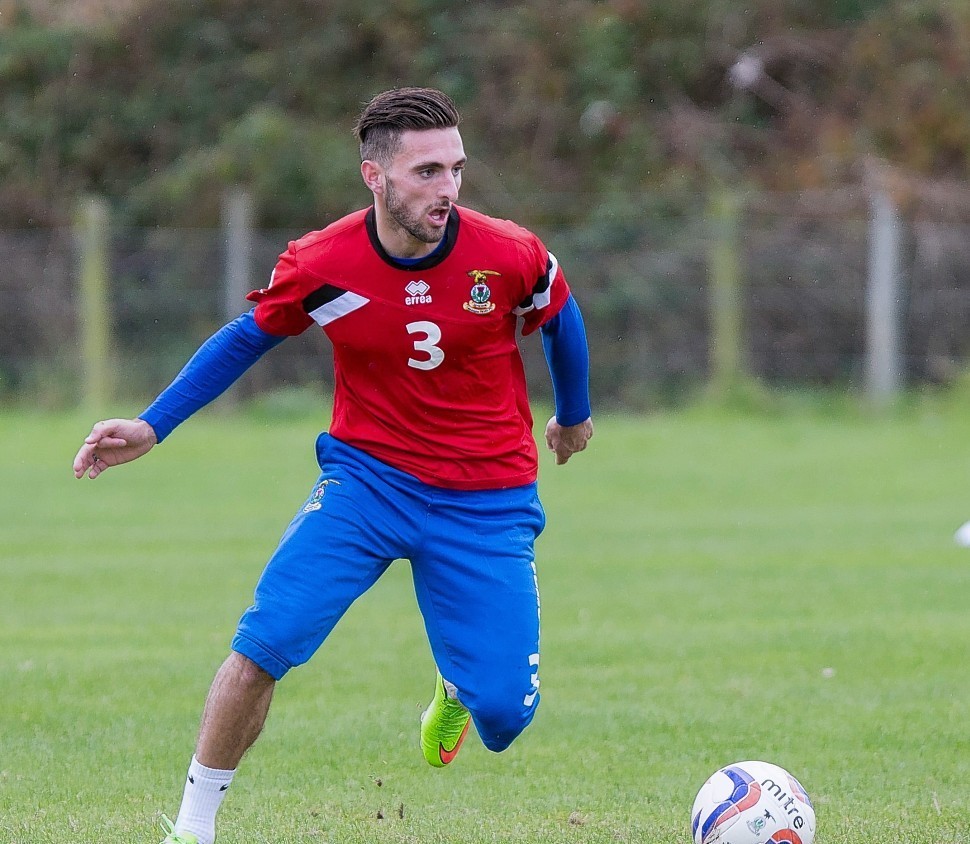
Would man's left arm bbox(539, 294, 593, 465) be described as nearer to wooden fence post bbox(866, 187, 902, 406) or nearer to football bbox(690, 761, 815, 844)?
football bbox(690, 761, 815, 844)

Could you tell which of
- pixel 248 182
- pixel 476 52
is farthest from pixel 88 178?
pixel 476 52

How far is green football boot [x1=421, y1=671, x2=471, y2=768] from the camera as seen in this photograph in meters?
5.74

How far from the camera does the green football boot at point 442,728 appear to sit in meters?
5.74

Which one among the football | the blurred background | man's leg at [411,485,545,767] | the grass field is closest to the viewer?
the football

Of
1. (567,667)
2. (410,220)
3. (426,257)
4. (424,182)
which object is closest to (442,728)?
(426,257)

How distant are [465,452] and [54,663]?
10.5 feet

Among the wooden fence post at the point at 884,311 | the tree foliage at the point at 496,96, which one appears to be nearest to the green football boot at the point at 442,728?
the wooden fence post at the point at 884,311

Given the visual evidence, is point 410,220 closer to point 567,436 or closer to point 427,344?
point 427,344

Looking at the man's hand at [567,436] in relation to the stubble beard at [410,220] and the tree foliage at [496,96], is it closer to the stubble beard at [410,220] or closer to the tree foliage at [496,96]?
the stubble beard at [410,220]

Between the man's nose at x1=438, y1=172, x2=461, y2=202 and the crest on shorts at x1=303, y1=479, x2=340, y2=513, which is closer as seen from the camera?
the man's nose at x1=438, y1=172, x2=461, y2=202

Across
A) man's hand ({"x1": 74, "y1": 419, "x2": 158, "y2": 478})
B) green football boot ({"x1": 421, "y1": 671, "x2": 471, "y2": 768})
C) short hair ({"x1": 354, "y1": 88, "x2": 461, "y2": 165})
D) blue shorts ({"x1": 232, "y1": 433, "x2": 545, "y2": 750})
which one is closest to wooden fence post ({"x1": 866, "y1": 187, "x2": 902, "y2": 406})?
green football boot ({"x1": 421, "y1": 671, "x2": 471, "y2": 768})

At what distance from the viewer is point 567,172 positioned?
76.0ft

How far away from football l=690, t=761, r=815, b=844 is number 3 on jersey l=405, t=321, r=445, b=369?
58.6 inches

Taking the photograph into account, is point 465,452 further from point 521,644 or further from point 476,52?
point 476,52
